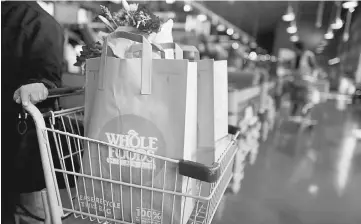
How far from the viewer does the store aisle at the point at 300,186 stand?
2.18 meters

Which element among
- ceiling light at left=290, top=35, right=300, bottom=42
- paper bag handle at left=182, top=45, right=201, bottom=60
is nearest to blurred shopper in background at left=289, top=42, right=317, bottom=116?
paper bag handle at left=182, top=45, right=201, bottom=60

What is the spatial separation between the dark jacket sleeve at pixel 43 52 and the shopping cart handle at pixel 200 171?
71 cm

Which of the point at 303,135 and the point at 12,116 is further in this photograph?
the point at 303,135

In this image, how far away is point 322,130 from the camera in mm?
5762

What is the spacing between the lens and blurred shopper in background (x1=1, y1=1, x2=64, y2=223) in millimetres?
1186

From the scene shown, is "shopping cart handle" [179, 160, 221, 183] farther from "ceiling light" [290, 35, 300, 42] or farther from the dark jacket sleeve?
"ceiling light" [290, 35, 300, 42]

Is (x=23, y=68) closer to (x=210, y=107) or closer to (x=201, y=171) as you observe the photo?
(x=210, y=107)

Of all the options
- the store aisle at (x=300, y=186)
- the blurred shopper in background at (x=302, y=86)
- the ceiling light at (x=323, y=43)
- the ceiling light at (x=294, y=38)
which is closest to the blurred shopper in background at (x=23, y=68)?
the store aisle at (x=300, y=186)

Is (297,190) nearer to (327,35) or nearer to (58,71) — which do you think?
(58,71)

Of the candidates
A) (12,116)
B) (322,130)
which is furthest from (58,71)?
(322,130)

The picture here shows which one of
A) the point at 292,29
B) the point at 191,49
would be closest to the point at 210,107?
the point at 191,49

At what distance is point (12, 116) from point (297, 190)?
2.40 meters

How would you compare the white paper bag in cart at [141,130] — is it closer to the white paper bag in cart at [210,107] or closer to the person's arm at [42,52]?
the white paper bag in cart at [210,107]

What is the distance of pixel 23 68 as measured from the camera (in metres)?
1.22
